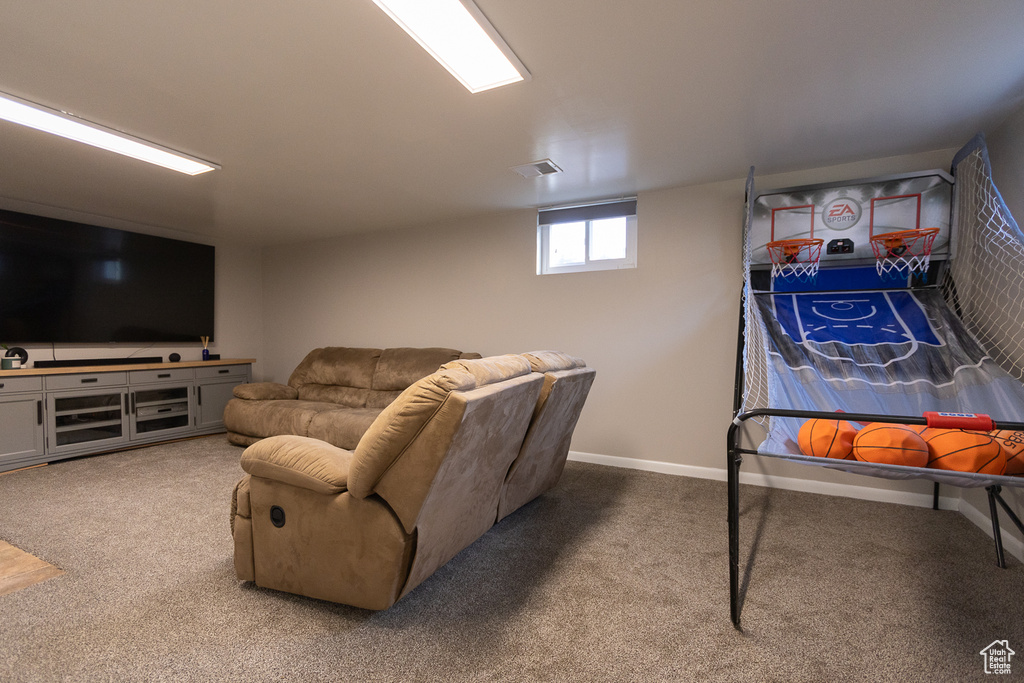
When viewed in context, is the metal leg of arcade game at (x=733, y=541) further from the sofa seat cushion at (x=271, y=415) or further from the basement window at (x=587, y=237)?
the sofa seat cushion at (x=271, y=415)

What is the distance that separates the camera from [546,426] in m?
2.28

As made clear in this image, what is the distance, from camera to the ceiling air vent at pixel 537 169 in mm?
3014

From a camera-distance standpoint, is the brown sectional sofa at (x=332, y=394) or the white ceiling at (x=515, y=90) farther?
the brown sectional sofa at (x=332, y=394)

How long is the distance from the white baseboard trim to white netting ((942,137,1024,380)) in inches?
40.9

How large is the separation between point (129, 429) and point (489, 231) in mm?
3726

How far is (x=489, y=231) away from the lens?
4.29 meters

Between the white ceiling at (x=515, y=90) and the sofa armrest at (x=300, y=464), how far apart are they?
156 centimetres

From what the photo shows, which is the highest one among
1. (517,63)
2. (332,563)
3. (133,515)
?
(517,63)

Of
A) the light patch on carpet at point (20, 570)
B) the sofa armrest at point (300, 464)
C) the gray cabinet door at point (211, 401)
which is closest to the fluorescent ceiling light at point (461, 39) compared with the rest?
the sofa armrest at point (300, 464)

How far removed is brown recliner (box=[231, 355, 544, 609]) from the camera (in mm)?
1420

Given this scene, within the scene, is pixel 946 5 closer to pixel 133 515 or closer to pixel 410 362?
pixel 410 362

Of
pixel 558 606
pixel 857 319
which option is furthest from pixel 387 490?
pixel 857 319

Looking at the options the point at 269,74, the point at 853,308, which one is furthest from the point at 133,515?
the point at 853,308

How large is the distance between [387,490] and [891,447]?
163 centimetres
